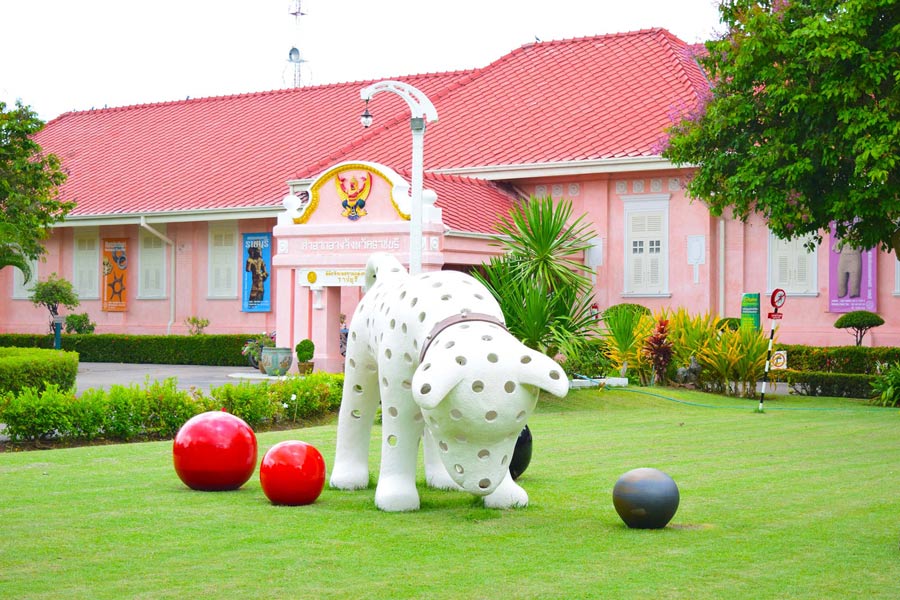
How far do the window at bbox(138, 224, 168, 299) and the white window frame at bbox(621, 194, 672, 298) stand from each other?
13095 millimetres

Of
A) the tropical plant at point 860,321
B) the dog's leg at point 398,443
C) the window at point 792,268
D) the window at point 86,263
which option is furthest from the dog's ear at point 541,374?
the window at point 86,263

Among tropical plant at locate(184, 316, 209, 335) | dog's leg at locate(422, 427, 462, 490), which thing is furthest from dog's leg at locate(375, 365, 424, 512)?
tropical plant at locate(184, 316, 209, 335)

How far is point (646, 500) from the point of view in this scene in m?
7.90

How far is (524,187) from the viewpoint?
1065 inches

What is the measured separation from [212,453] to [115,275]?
82.2 ft

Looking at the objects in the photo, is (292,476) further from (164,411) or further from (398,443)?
(164,411)

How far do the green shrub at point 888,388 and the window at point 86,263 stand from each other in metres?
A: 21.6

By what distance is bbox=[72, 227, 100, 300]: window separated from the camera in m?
33.8

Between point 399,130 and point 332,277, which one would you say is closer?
point 332,277

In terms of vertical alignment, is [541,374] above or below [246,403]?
above

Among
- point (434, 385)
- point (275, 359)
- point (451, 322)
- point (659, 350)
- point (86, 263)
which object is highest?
point (86, 263)

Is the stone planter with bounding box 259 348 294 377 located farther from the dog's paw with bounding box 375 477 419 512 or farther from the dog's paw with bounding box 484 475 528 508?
the dog's paw with bounding box 484 475 528 508

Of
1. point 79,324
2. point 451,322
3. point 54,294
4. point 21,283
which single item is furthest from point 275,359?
point 451,322

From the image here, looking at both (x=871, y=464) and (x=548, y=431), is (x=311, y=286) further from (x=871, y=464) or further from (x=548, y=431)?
(x=871, y=464)
